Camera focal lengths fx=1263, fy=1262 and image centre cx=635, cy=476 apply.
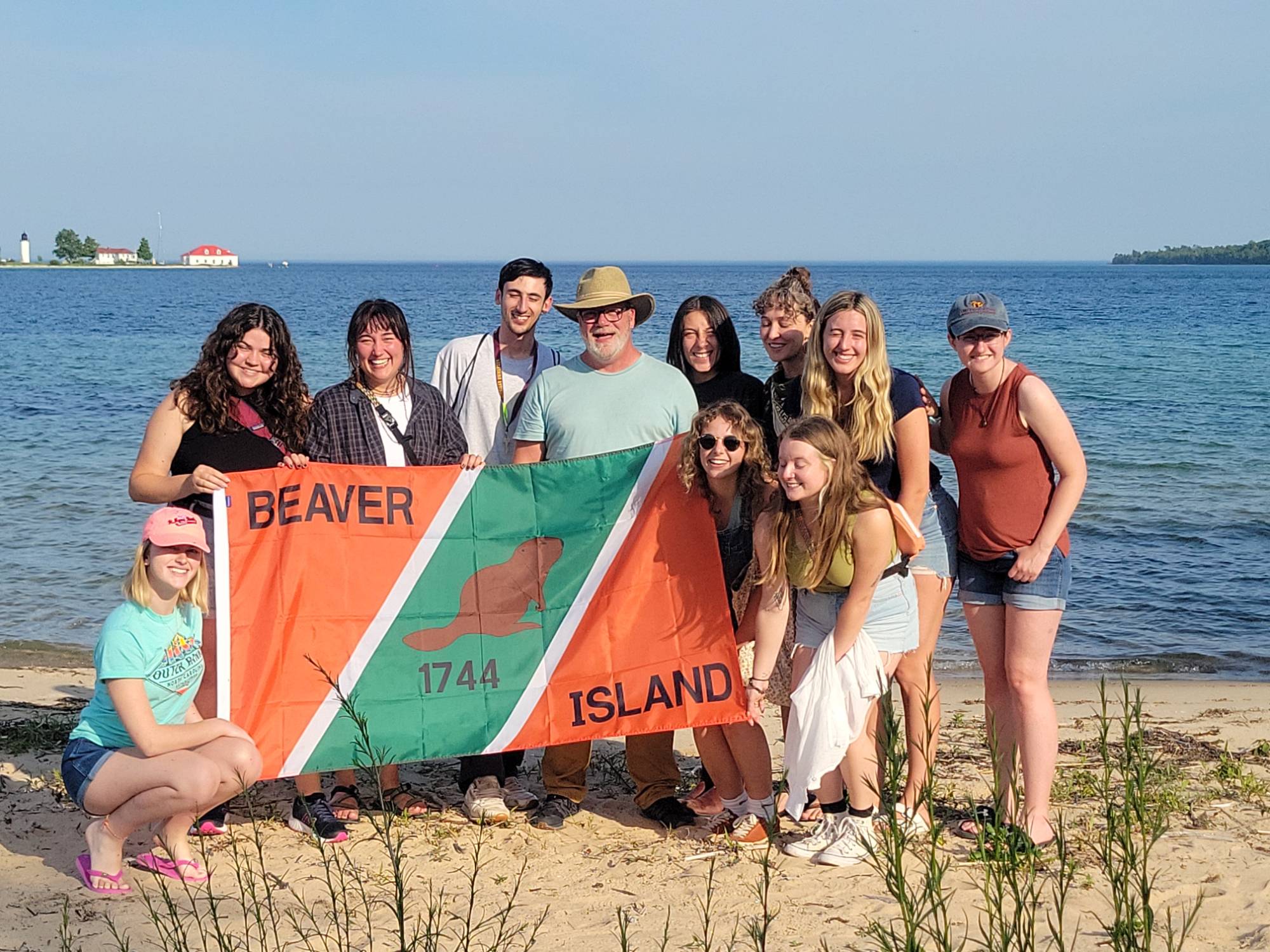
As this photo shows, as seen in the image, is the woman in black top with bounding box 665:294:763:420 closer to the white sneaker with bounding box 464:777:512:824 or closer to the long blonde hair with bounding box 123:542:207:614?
the white sneaker with bounding box 464:777:512:824

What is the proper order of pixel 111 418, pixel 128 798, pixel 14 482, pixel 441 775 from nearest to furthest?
pixel 128 798, pixel 441 775, pixel 14 482, pixel 111 418

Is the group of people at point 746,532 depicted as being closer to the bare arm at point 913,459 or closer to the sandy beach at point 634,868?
the bare arm at point 913,459

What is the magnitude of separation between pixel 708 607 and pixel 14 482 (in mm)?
14272

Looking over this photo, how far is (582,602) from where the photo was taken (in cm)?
551

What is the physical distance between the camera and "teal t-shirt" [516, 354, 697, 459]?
5488mm

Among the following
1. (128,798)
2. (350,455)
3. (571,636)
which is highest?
(350,455)

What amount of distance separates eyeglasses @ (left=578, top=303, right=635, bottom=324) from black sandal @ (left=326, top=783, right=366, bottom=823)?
7.75 ft

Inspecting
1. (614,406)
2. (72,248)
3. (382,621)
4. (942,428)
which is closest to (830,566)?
(942,428)

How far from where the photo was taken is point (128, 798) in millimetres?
4758

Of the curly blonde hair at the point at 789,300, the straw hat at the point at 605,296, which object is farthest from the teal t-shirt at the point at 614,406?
the curly blonde hair at the point at 789,300

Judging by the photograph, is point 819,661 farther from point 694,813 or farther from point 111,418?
point 111,418

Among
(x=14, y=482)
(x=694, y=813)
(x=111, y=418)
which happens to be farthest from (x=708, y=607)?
(x=111, y=418)

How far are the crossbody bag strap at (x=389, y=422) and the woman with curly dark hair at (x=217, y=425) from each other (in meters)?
0.32

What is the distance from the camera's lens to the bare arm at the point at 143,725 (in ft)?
15.3
